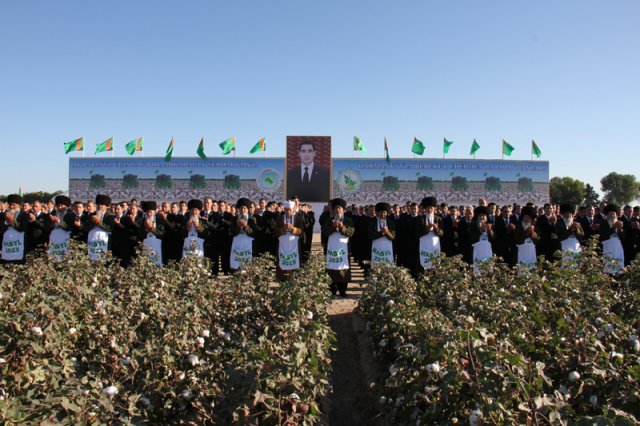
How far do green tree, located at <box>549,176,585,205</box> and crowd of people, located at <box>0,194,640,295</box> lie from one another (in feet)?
160

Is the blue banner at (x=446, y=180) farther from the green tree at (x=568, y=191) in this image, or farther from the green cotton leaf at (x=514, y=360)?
the green tree at (x=568, y=191)

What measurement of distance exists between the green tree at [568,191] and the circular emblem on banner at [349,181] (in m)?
35.7

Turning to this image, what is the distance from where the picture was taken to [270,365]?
2.71 m

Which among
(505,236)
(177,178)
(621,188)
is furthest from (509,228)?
(621,188)

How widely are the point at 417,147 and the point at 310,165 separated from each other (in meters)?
7.09

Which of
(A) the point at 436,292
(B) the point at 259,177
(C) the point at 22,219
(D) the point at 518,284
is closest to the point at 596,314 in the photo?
(D) the point at 518,284

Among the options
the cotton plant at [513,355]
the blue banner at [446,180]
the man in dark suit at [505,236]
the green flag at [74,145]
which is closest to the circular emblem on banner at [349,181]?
the blue banner at [446,180]

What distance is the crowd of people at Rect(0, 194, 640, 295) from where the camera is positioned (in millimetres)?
8938

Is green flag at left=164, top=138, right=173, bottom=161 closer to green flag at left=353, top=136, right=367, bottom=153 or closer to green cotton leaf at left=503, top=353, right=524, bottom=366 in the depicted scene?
green flag at left=353, top=136, right=367, bottom=153

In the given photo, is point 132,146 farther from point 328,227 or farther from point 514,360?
point 514,360

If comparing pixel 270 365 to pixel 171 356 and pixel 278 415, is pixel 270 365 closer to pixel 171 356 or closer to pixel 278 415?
pixel 278 415

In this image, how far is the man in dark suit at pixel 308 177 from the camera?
2544cm

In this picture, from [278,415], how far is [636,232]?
403 inches

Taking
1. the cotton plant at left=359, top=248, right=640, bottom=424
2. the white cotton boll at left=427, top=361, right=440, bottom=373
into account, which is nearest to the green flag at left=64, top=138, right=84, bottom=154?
the cotton plant at left=359, top=248, right=640, bottom=424
